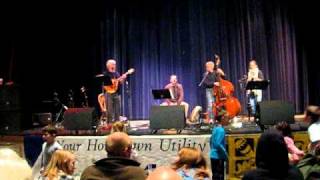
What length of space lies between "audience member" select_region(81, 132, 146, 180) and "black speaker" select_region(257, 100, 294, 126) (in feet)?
21.1

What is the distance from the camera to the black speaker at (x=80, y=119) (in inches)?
422

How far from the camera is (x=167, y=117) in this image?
10492mm

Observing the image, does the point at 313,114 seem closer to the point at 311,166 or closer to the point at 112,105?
the point at 311,166

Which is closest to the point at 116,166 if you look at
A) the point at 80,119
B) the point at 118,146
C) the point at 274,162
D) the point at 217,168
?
the point at 118,146

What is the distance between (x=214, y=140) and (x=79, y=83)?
951 centimetres

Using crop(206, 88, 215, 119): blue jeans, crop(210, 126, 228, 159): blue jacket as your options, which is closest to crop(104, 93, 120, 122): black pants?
crop(206, 88, 215, 119): blue jeans

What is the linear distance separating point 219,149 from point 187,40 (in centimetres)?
992

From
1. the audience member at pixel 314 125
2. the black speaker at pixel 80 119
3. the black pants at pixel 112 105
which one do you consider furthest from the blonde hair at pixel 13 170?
the black pants at pixel 112 105

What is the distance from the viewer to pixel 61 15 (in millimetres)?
16391

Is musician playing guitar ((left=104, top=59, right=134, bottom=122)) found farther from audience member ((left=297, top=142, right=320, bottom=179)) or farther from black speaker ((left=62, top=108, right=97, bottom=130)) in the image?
audience member ((left=297, top=142, right=320, bottom=179))

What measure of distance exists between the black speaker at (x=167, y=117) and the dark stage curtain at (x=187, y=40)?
6.42 meters

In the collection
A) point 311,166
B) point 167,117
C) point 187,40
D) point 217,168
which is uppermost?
point 187,40

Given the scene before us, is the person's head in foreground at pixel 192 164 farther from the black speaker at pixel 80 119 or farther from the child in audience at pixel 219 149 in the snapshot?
the black speaker at pixel 80 119

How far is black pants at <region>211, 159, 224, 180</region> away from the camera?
7996mm
